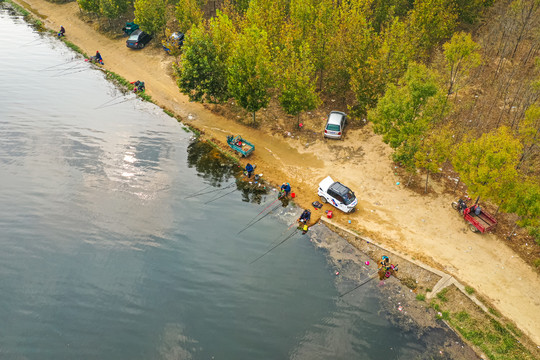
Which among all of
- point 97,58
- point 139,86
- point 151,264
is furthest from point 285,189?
point 97,58

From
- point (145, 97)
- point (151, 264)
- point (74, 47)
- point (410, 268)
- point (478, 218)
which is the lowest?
point (151, 264)

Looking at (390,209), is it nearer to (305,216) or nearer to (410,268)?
(410,268)

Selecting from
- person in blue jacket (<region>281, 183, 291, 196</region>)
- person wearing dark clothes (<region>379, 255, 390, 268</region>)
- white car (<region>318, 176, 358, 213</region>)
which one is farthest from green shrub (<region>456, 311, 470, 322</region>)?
person in blue jacket (<region>281, 183, 291, 196</region>)

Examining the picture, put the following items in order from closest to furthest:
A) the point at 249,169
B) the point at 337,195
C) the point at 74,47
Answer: the point at 337,195
the point at 249,169
the point at 74,47

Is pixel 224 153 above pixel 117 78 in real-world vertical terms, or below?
Result: below

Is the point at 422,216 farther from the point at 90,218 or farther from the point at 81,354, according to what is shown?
the point at 90,218

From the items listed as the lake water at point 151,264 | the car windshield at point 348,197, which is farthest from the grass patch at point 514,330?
the car windshield at point 348,197
